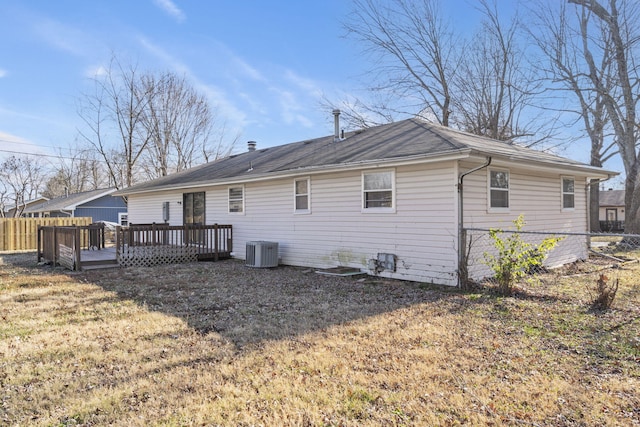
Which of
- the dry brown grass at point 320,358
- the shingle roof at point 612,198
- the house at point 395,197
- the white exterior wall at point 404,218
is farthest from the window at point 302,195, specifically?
the shingle roof at point 612,198

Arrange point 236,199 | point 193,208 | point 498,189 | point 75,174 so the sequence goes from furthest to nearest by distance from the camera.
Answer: point 75,174 < point 193,208 < point 236,199 < point 498,189

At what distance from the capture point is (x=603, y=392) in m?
3.21

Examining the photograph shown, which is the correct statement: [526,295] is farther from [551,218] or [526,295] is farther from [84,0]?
[84,0]

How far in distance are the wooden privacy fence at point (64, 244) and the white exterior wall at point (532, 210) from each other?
9.27m

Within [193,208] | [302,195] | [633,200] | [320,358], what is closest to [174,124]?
[193,208]

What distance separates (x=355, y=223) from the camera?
9.34 metres

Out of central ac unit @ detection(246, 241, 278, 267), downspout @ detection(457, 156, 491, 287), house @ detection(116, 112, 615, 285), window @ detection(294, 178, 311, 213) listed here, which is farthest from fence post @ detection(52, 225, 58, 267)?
downspout @ detection(457, 156, 491, 287)

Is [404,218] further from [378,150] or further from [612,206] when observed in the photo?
[612,206]

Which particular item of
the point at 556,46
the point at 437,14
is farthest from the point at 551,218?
the point at 437,14

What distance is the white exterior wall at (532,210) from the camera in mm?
8047

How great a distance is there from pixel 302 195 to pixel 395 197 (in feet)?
9.64

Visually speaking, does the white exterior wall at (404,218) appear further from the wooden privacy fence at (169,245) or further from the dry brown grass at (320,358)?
the dry brown grass at (320,358)

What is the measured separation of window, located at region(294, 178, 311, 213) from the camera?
10.5 m

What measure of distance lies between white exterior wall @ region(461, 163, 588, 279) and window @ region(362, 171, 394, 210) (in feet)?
5.12
